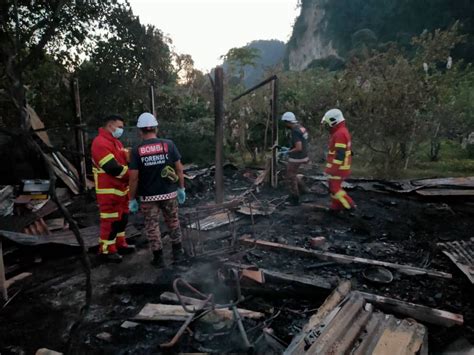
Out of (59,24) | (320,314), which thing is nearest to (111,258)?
(320,314)

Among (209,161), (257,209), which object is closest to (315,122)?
(209,161)

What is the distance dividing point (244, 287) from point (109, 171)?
227 centimetres

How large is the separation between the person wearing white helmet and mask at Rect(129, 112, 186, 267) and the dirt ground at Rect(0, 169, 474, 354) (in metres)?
0.63

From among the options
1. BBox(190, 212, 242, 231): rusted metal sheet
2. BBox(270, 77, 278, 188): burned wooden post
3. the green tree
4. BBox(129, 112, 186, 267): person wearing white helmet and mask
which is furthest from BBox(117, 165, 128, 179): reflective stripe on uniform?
the green tree

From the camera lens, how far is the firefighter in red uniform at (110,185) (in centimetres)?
432

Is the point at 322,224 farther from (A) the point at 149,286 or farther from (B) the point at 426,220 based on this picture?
(A) the point at 149,286

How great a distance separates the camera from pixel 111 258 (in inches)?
180

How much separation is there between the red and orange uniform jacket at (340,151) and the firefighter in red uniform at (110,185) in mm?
3582

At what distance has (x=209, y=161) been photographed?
11.0m

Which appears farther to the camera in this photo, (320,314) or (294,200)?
(294,200)

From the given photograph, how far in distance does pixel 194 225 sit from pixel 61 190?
3.60 m

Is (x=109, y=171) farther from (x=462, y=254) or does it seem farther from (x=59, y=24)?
(x=59, y=24)

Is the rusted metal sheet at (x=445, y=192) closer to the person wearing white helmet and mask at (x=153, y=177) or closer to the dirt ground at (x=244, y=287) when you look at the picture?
the dirt ground at (x=244, y=287)

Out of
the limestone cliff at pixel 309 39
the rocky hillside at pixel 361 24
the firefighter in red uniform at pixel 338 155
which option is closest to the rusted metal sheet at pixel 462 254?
the firefighter in red uniform at pixel 338 155
